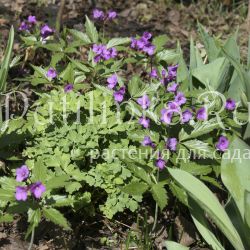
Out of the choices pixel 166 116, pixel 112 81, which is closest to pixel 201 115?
pixel 166 116

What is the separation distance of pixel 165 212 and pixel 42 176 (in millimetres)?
855

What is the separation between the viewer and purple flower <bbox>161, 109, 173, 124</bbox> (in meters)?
2.46

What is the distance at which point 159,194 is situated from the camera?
92.0 inches

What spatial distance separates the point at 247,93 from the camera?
2.74 meters

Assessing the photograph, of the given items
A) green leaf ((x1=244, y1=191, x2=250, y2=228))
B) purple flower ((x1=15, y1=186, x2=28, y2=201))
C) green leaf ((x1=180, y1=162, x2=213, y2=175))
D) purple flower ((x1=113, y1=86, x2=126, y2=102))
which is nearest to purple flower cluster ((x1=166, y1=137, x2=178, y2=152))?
green leaf ((x1=180, y1=162, x2=213, y2=175))

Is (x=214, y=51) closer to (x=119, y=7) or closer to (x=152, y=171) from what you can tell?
(x=152, y=171)

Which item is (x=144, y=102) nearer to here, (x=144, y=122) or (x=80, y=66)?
(x=144, y=122)

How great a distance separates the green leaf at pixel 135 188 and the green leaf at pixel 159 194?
41 millimetres

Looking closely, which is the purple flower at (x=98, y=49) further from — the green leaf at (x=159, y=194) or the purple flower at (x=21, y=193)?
the purple flower at (x=21, y=193)

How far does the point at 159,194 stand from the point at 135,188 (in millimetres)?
117

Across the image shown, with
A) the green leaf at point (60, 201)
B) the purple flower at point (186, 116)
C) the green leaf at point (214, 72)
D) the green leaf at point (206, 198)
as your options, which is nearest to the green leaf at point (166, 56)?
the green leaf at point (214, 72)

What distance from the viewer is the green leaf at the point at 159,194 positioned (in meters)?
2.29

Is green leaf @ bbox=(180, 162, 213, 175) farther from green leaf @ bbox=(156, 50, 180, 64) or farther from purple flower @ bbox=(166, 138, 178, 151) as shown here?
green leaf @ bbox=(156, 50, 180, 64)

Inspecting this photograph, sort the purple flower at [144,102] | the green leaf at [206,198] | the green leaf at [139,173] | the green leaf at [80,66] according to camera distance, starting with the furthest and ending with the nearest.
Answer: the green leaf at [80,66], the purple flower at [144,102], the green leaf at [139,173], the green leaf at [206,198]
